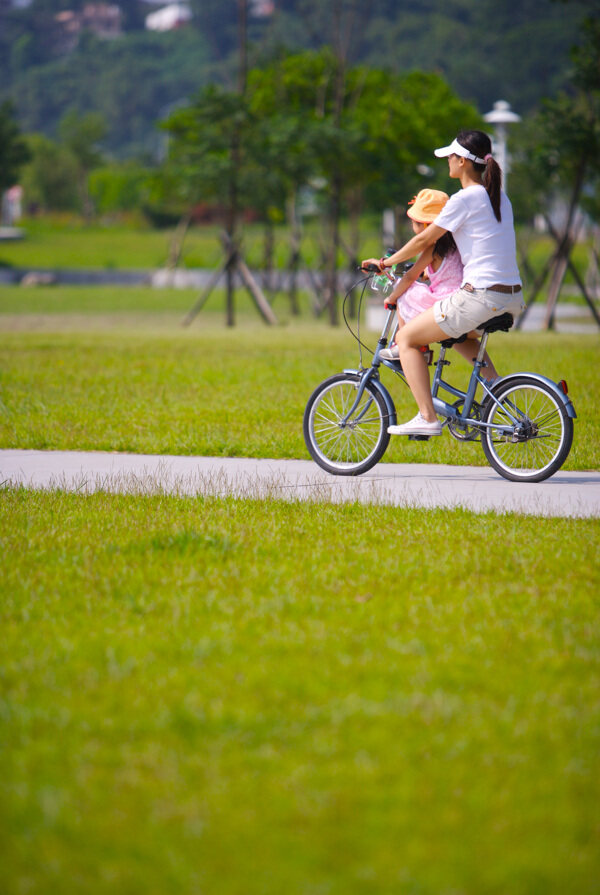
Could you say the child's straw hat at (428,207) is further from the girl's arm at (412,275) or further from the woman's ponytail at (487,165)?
the woman's ponytail at (487,165)

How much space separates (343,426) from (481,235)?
A: 1.49m

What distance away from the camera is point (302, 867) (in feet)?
8.47

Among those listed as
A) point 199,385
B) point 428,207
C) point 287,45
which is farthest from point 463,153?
point 287,45

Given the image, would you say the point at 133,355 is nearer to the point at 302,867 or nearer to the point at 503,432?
the point at 503,432

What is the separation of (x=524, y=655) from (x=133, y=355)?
12622 mm

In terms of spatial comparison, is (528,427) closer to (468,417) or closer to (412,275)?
(468,417)

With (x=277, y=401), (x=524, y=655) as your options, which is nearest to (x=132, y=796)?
(x=524, y=655)

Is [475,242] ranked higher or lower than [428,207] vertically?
lower

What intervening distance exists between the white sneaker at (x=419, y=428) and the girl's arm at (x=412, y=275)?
0.73 meters

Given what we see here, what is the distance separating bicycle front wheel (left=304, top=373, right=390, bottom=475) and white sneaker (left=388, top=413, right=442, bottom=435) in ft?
0.82

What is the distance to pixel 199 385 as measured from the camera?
39.9 ft

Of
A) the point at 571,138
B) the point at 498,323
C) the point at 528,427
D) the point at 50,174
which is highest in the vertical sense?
the point at 50,174

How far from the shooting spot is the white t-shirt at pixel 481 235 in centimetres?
654

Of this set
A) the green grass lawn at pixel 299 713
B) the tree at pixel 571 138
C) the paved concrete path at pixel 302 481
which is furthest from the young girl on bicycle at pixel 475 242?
the tree at pixel 571 138
